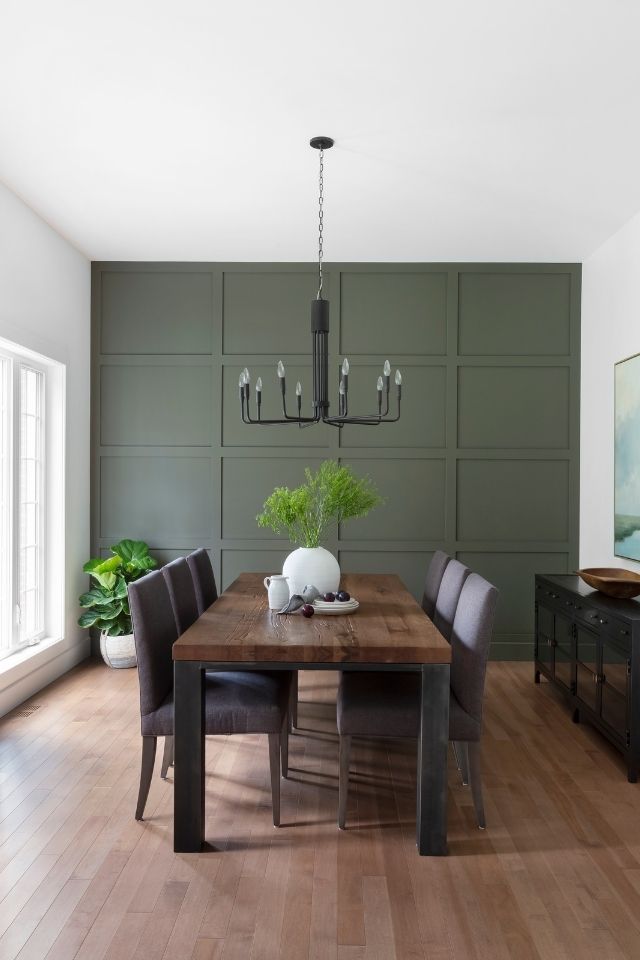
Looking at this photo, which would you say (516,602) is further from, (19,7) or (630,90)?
(19,7)

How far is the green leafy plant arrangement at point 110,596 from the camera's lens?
16.3 ft

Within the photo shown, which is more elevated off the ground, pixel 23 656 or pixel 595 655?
pixel 595 655

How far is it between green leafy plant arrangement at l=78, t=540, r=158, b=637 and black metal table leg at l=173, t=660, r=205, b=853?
2498 mm

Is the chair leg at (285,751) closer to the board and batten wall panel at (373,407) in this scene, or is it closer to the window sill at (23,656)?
the window sill at (23,656)

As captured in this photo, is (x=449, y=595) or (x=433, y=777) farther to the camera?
(x=449, y=595)

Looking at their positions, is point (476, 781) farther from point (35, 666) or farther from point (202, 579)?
point (35, 666)

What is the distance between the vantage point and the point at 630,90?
301 centimetres

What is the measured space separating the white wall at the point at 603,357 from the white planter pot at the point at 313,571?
2.04 metres

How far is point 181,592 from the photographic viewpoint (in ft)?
11.1

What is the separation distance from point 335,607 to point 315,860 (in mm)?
992

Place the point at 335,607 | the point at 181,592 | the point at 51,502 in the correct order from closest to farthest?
1. the point at 335,607
2. the point at 181,592
3. the point at 51,502

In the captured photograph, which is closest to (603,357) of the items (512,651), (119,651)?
(512,651)

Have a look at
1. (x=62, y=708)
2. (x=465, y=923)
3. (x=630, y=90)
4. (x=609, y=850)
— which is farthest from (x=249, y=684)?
(x=630, y=90)

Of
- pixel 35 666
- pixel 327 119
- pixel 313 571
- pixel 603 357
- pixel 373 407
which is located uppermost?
pixel 327 119
